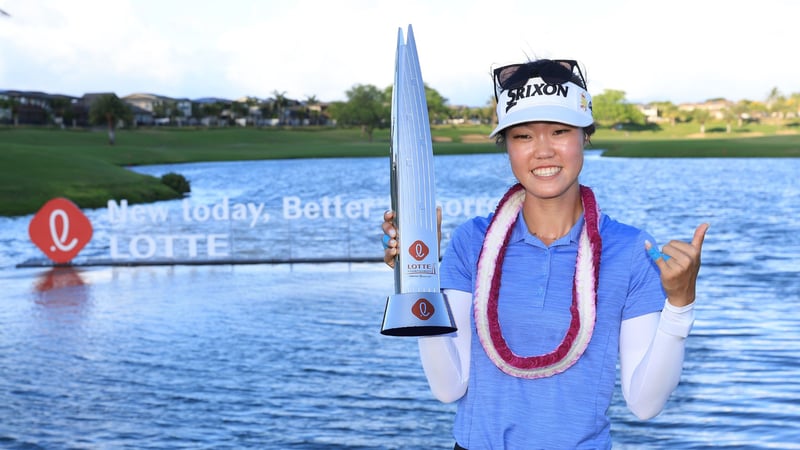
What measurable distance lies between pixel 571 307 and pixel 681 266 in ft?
1.40

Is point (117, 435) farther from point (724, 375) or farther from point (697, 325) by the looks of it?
point (697, 325)

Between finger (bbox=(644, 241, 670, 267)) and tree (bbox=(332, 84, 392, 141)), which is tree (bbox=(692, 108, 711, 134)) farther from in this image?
finger (bbox=(644, 241, 670, 267))

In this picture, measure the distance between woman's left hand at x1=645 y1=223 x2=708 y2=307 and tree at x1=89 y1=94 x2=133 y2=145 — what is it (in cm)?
12841

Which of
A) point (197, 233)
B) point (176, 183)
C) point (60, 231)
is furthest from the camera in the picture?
point (176, 183)

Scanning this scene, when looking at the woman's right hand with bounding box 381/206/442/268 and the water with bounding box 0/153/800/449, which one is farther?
the water with bounding box 0/153/800/449

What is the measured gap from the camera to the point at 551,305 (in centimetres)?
319

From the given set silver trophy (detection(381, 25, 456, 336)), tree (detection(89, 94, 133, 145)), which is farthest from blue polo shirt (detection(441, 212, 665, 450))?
tree (detection(89, 94, 133, 145))

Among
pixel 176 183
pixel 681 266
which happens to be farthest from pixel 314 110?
pixel 681 266

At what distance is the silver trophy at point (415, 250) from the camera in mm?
3105

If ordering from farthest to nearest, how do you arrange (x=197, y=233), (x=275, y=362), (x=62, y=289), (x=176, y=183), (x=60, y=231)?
(x=176, y=183)
(x=197, y=233)
(x=60, y=231)
(x=62, y=289)
(x=275, y=362)

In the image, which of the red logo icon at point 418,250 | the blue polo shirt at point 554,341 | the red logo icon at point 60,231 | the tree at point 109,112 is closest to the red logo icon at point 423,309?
the red logo icon at point 418,250

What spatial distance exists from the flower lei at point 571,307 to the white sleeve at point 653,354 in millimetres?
136

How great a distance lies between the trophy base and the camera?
309 centimetres

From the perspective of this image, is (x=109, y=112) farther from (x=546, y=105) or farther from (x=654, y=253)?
(x=654, y=253)
